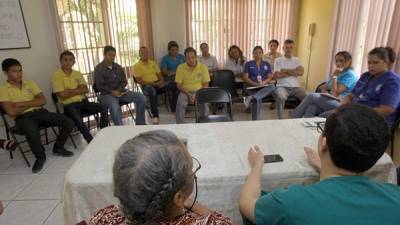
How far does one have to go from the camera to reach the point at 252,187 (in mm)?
1185

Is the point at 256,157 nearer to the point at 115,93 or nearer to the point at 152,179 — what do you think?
the point at 152,179

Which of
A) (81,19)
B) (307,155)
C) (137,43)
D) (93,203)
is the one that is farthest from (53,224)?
(137,43)

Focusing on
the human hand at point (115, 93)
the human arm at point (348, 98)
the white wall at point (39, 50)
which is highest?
the white wall at point (39, 50)

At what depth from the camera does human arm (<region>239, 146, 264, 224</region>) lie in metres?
1.08

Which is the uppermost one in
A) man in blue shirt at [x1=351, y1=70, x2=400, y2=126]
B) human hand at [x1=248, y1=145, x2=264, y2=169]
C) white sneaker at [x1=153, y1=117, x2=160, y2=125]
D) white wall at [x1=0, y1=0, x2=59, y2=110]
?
white wall at [x1=0, y1=0, x2=59, y2=110]

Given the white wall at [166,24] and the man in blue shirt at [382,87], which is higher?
the white wall at [166,24]

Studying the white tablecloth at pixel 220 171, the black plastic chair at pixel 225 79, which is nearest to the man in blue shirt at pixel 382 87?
the white tablecloth at pixel 220 171

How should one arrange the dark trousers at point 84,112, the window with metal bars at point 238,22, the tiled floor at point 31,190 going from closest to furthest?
the tiled floor at point 31,190, the dark trousers at point 84,112, the window with metal bars at point 238,22

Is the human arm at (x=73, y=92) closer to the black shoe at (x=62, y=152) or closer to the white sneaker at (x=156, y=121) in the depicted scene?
the black shoe at (x=62, y=152)

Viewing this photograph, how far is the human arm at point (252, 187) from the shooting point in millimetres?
1077

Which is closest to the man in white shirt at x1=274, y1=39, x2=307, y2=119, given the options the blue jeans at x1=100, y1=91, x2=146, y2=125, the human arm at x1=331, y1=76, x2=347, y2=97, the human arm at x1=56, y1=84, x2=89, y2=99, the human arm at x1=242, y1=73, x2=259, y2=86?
the human arm at x1=242, y1=73, x2=259, y2=86

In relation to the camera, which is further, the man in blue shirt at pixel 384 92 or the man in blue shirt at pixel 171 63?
the man in blue shirt at pixel 171 63

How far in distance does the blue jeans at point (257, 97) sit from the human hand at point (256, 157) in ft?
8.14

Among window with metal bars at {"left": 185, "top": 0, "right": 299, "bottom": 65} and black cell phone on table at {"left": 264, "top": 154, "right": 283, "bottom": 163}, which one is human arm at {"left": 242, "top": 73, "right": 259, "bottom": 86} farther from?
black cell phone on table at {"left": 264, "top": 154, "right": 283, "bottom": 163}
